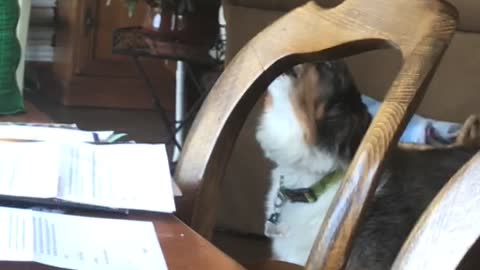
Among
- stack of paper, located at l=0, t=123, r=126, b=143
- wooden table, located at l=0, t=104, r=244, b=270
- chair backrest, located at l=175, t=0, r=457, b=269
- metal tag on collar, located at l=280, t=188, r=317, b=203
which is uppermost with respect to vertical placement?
chair backrest, located at l=175, t=0, r=457, b=269

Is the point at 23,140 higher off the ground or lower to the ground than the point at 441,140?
higher

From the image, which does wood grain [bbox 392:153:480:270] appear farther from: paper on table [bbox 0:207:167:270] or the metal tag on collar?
the metal tag on collar

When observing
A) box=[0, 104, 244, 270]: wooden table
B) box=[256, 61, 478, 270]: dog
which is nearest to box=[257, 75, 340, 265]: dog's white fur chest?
box=[256, 61, 478, 270]: dog

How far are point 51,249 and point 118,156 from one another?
32 centimetres

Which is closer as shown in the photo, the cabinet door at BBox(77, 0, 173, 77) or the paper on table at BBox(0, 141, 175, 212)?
the paper on table at BBox(0, 141, 175, 212)

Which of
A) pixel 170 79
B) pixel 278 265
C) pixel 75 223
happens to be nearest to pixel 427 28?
pixel 75 223

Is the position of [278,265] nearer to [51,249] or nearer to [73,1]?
[51,249]

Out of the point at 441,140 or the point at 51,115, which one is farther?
the point at 51,115

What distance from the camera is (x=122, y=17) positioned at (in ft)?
12.4

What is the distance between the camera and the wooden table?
2.26 ft

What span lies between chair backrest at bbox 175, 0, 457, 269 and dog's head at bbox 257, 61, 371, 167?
69 centimetres

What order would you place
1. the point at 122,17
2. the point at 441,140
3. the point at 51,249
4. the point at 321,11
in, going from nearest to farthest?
the point at 51,249
the point at 321,11
the point at 441,140
the point at 122,17

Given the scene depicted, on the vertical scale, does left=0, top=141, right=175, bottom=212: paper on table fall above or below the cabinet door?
above

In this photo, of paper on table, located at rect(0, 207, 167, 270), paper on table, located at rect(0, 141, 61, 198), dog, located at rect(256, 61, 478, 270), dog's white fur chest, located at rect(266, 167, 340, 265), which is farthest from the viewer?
dog's white fur chest, located at rect(266, 167, 340, 265)
